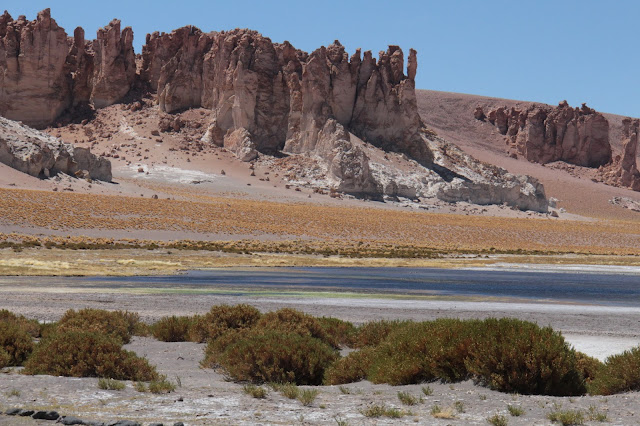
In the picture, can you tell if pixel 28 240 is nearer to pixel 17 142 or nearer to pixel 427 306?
pixel 427 306

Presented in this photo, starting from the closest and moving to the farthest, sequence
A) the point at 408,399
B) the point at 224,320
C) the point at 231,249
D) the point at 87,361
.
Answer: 1. the point at 408,399
2. the point at 87,361
3. the point at 224,320
4. the point at 231,249

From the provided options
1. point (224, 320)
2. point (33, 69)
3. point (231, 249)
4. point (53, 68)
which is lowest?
point (231, 249)

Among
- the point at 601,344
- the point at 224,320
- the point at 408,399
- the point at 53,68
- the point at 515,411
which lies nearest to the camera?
the point at 515,411

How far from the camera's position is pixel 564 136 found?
171 m

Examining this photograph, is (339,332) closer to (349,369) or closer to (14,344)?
(349,369)

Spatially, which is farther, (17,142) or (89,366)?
(17,142)

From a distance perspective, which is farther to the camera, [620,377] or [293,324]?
[293,324]

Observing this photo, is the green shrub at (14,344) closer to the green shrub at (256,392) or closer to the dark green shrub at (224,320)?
the dark green shrub at (224,320)

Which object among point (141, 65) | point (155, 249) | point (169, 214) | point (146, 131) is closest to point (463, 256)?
point (155, 249)

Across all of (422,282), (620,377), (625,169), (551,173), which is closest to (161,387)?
(620,377)

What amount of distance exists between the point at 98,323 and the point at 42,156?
70.5 m

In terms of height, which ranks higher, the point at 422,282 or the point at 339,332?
the point at 339,332

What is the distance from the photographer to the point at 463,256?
51.6 metres

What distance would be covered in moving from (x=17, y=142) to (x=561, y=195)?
103m
